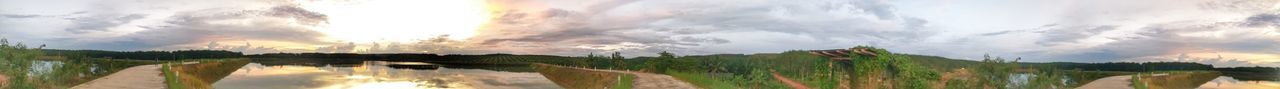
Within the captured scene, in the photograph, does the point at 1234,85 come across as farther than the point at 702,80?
Yes

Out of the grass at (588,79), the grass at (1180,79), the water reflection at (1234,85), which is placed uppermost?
the grass at (588,79)

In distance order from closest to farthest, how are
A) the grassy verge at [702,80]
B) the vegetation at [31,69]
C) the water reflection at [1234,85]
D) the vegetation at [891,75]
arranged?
1. the vegetation at [891,75]
2. the vegetation at [31,69]
3. the grassy verge at [702,80]
4. the water reflection at [1234,85]

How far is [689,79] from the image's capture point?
54.7m

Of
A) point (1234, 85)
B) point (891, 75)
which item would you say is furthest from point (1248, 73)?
point (891, 75)

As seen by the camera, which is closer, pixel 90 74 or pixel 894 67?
pixel 894 67

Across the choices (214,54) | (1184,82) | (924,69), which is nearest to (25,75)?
(924,69)

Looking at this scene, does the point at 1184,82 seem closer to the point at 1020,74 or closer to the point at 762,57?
the point at 762,57

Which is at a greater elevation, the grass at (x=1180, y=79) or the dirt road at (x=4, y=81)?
the dirt road at (x=4, y=81)

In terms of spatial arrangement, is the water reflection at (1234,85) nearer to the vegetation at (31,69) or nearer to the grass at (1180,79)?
the grass at (1180,79)

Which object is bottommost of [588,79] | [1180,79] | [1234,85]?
[1234,85]

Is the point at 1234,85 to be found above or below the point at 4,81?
below

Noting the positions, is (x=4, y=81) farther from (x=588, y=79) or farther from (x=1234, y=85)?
(x=1234, y=85)

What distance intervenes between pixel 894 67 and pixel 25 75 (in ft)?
84.3

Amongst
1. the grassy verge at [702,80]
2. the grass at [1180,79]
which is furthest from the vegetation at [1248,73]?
the grassy verge at [702,80]
